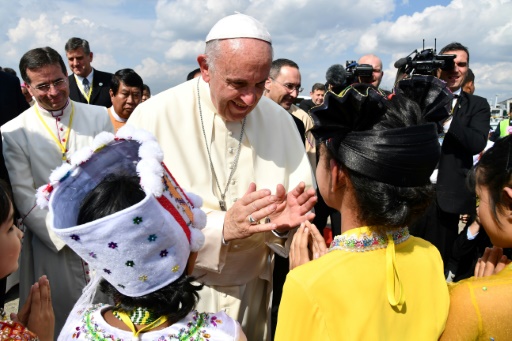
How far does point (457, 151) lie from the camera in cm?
454

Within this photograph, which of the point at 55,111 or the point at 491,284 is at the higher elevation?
the point at 55,111

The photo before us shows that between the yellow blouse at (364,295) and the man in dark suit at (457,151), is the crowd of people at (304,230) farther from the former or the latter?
the man in dark suit at (457,151)

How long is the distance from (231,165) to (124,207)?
148 centimetres

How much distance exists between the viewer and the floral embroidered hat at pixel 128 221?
1.53 meters

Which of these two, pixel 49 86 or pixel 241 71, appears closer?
pixel 241 71

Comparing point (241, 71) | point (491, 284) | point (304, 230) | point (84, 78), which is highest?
point (84, 78)

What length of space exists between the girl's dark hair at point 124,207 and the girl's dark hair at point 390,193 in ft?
2.31

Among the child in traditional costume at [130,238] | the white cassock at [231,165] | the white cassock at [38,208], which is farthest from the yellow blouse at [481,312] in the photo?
the white cassock at [38,208]

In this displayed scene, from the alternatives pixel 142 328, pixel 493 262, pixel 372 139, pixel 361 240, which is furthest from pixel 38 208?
pixel 493 262

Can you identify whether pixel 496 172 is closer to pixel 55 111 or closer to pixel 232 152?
pixel 232 152

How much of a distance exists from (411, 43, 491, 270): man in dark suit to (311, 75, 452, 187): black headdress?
10.2 feet

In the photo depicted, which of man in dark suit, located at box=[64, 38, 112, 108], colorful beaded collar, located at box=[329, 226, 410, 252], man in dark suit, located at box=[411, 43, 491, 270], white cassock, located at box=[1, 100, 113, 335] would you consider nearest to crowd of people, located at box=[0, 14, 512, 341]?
colorful beaded collar, located at box=[329, 226, 410, 252]

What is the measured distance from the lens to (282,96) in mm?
5742

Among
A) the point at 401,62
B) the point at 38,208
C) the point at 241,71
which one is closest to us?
the point at 241,71
